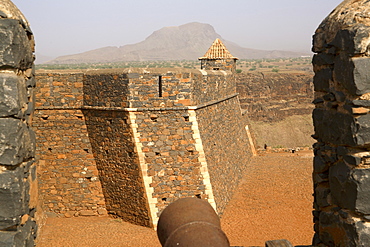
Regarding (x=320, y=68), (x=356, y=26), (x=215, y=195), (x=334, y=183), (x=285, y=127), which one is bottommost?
(x=285, y=127)

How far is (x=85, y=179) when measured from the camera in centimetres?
1348

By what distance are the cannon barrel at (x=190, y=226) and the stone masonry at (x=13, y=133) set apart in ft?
6.24

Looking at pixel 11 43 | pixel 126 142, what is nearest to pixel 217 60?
pixel 126 142

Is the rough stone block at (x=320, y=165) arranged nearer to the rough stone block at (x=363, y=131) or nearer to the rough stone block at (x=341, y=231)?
the rough stone block at (x=341, y=231)

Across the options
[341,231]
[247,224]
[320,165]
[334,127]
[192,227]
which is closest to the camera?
[341,231]

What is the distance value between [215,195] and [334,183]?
862 cm

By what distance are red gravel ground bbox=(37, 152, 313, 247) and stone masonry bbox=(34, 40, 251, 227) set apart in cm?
55

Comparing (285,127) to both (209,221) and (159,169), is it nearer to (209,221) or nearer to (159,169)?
(159,169)

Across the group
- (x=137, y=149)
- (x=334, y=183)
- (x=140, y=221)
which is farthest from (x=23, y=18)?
(x=140, y=221)

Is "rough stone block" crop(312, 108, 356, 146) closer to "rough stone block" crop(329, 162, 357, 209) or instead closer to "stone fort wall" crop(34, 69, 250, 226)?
"rough stone block" crop(329, 162, 357, 209)

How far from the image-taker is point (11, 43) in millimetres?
3773

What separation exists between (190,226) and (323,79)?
94.2 inches

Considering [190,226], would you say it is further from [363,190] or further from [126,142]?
[126,142]

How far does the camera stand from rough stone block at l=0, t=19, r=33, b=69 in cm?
374
